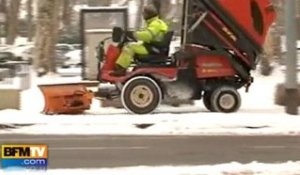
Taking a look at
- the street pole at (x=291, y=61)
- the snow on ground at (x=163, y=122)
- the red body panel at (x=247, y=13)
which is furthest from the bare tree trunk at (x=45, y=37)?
the street pole at (x=291, y=61)

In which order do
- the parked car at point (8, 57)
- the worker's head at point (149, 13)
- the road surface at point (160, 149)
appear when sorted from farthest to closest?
the parked car at point (8, 57)
the worker's head at point (149, 13)
the road surface at point (160, 149)

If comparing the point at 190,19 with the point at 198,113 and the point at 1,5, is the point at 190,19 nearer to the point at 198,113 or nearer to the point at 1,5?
the point at 198,113

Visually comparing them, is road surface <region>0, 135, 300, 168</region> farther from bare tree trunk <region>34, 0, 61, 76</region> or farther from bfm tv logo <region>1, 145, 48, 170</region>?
bare tree trunk <region>34, 0, 61, 76</region>

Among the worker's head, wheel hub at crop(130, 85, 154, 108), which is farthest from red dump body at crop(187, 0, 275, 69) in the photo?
wheel hub at crop(130, 85, 154, 108)

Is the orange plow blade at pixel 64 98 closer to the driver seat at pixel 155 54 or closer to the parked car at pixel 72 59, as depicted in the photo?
the driver seat at pixel 155 54

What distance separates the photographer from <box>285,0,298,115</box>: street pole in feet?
51.0

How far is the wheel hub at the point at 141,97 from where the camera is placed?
52.0 ft

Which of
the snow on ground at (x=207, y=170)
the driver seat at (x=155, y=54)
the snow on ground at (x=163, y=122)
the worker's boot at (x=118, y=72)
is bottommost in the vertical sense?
the snow on ground at (x=163, y=122)

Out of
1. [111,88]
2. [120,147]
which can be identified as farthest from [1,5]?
[120,147]

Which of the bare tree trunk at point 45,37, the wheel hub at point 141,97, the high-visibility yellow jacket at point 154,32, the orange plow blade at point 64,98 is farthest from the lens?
the bare tree trunk at point 45,37

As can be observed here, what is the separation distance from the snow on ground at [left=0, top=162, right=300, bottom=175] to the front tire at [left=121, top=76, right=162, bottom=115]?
6570 mm

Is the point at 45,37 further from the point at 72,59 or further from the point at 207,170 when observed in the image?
the point at 207,170

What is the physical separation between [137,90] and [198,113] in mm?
1369

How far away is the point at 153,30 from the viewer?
15.8 metres
